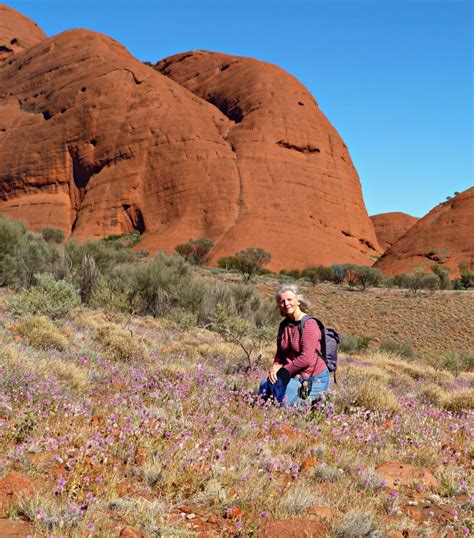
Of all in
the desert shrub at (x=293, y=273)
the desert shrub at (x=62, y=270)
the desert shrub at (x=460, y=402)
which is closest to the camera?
the desert shrub at (x=460, y=402)

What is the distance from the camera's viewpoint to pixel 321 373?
507 centimetres

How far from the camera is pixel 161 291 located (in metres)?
14.1

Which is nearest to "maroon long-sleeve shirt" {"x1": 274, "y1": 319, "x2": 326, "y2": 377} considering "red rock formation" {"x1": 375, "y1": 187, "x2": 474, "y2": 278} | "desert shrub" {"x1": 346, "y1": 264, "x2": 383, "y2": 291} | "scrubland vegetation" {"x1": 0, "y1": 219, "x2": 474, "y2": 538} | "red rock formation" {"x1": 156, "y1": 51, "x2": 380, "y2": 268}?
"scrubland vegetation" {"x1": 0, "y1": 219, "x2": 474, "y2": 538}

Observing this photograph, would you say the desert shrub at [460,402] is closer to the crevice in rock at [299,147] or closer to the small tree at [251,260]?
the small tree at [251,260]

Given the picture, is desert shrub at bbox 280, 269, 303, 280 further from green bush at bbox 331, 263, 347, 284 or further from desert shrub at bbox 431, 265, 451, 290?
desert shrub at bbox 431, 265, 451, 290

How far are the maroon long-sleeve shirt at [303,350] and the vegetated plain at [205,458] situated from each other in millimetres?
424

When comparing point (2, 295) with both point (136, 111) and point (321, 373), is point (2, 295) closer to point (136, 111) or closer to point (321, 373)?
point (321, 373)

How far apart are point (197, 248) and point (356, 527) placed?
46279 mm

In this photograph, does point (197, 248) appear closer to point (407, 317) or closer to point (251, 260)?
point (251, 260)

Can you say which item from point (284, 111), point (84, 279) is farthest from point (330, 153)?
point (84, 279)

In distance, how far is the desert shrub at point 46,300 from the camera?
880 centimetres

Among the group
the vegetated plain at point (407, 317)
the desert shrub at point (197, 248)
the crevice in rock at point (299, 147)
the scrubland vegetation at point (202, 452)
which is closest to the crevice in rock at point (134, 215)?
the desert shrub at point (197, 248)

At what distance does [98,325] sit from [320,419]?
18.7 feet

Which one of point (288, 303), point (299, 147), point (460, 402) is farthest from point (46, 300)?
point (299, 147)
